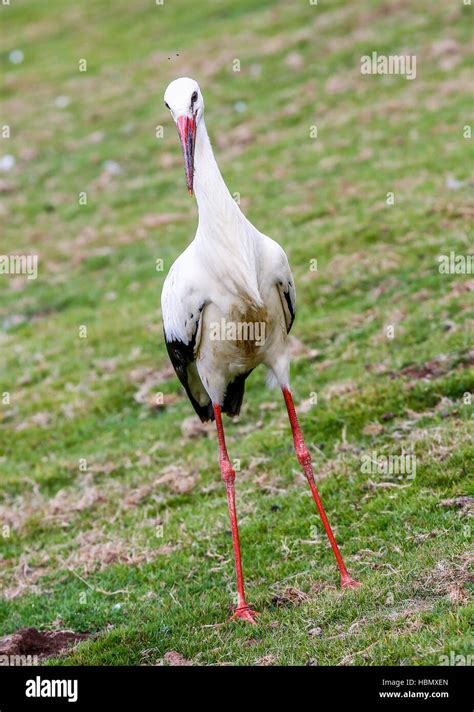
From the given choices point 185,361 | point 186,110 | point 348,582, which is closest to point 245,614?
point 348,582

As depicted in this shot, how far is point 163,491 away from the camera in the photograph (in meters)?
10.6

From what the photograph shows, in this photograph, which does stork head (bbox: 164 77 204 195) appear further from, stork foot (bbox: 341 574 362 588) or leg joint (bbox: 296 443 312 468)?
stork foot (bbox: 341 574 362 588)

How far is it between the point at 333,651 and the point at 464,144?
12.5 metres

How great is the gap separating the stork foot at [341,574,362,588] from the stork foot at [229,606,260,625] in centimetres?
70

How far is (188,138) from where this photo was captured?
702cm

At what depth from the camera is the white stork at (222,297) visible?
24.2 feet

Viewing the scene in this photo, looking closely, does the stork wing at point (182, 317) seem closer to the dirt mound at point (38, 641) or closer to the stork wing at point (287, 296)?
the stork wing at point (287, 296)

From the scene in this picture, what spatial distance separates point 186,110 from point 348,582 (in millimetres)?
3671

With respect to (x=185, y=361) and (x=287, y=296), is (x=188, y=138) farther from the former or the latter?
(x=185, y=361)

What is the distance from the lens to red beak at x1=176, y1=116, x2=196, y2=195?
6898 mm

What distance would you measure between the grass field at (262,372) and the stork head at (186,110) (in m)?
0.51

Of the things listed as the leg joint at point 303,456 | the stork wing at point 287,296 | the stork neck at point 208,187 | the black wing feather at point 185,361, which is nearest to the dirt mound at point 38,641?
the leg joint at point 303,456
